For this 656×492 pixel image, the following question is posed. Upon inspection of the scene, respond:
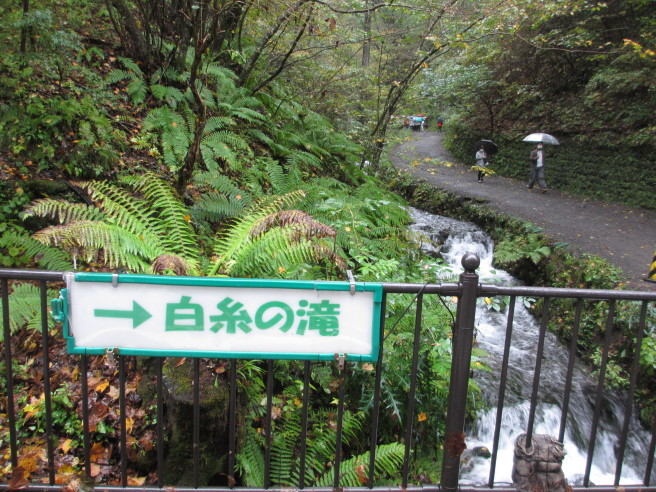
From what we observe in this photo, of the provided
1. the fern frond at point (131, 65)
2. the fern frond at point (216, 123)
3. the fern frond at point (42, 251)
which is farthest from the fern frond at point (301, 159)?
the fern frond at point (42, 251)

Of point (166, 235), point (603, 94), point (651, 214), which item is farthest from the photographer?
point (603, 94)

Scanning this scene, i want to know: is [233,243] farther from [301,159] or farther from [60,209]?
[301,159]

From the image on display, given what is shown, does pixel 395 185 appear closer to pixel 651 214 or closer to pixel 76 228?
pixel 651 214

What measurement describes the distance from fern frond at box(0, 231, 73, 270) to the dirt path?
773 centimetres

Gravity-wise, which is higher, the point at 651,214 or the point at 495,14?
the point at 495,14

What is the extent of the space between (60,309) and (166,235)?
215 centimetres

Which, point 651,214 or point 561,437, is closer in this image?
point 561,437

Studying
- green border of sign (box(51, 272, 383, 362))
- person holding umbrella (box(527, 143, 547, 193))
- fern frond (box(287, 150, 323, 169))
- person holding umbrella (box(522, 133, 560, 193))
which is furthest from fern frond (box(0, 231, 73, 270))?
person holding umbrella (box(527, 143, 547, 193))

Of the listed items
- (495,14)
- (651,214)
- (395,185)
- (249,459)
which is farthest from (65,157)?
(651,214)

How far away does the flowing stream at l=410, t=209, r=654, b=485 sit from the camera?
15.5 ft

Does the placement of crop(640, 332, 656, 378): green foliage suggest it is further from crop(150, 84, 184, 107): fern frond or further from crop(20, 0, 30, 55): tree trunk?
crop(20, 0, 30, 55): tree trunk

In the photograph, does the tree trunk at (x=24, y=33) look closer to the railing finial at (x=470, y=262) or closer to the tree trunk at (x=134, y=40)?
the tree trunk at (x=134, y=40)

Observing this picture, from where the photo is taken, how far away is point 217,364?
311 cm

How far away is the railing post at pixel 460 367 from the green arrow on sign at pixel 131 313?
5.04ft
